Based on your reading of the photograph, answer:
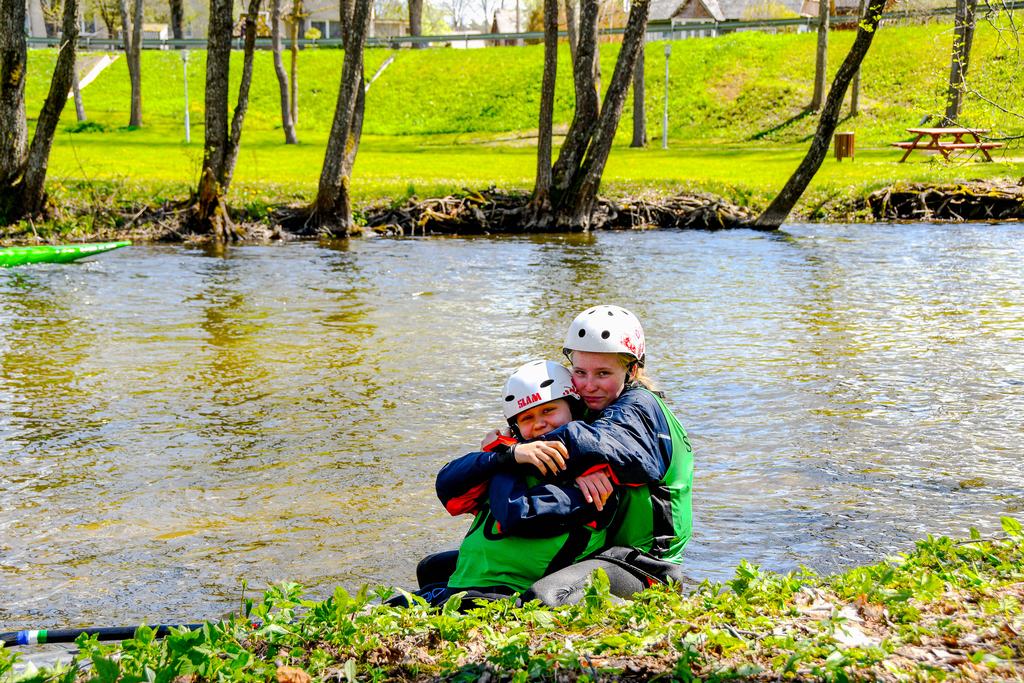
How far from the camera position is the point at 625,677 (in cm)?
466

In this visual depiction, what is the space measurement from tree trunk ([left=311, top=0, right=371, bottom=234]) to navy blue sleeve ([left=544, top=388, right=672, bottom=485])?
2020cm

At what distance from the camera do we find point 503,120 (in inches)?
2351

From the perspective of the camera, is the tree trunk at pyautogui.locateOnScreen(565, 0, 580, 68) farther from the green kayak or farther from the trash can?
the green kayak

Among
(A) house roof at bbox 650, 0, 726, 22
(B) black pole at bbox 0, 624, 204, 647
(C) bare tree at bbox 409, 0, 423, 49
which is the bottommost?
(B) black pole at bbox 0, 624, 204, 647

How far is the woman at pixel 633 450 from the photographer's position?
586cm

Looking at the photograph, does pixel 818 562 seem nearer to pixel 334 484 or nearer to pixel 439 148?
pixel 334 484

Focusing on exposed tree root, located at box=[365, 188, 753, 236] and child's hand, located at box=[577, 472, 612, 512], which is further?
exposed tree root, located at box=[365, 188, 753, 236]

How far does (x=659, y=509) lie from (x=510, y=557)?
871mm

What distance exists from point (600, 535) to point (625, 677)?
4.82ft

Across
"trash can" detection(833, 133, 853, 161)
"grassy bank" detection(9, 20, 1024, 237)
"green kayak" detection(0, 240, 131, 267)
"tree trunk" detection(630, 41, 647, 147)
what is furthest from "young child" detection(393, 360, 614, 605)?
"tree trunk" detection(630, 41, 647, 147)

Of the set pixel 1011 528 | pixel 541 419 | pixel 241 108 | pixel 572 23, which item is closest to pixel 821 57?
pixel 572 23

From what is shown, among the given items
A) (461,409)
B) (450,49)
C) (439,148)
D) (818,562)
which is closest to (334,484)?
(461,409)

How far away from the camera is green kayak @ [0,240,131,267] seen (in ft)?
72.2

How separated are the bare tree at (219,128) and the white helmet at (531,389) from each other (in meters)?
19.7
